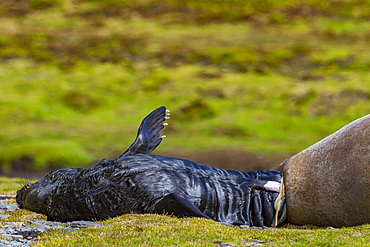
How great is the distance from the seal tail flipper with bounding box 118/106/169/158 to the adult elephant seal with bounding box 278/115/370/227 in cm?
348

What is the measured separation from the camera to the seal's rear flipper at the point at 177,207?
29.9ft

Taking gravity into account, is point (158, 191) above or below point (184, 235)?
below

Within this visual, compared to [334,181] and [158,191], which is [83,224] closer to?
[158,191]

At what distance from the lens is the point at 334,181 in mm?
9125

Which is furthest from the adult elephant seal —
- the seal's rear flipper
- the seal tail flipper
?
the seal tail flipper

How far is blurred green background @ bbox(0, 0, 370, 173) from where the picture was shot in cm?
3665

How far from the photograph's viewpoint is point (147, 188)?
32.1ft

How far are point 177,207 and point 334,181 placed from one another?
339 cm

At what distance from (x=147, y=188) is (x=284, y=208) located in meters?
3.22

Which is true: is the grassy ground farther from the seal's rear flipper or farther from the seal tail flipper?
the seal tail flipper

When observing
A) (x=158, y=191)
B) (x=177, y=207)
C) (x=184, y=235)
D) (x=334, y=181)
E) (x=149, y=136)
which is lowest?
(x=177, y=207)

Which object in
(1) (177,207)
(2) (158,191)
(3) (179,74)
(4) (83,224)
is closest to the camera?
(1) (177,207)

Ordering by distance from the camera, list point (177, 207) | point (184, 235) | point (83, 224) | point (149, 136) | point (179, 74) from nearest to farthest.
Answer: point (184, 235)
point (177, 207)
point (83, 224)
point (149, 136)
point (179, 74)

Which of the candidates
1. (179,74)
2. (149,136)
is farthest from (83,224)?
(179,74)
